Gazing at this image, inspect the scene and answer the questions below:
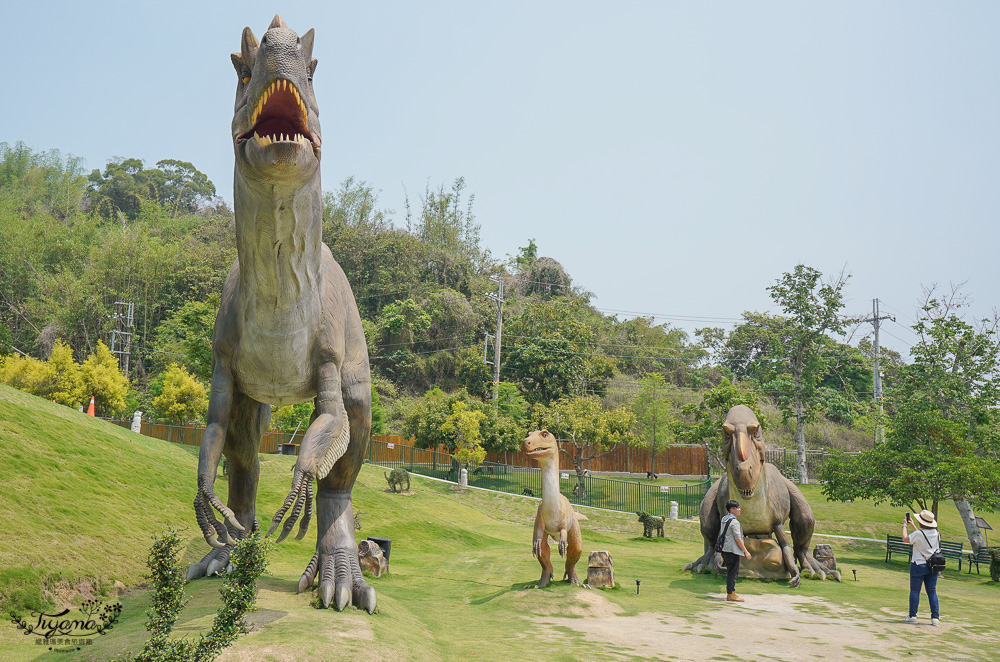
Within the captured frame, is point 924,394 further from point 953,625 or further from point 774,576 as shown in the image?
point 953,625

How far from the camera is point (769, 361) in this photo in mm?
31047

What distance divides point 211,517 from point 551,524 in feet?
14.9

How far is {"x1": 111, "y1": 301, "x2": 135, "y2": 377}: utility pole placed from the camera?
37250 mm

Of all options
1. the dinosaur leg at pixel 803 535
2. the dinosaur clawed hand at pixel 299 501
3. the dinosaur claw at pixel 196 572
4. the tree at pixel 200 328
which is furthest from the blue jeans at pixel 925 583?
the tree at pixel 200 328

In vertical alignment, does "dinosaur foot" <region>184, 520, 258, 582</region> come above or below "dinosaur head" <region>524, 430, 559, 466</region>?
below

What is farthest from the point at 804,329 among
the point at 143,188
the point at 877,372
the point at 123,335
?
the point at 143,188

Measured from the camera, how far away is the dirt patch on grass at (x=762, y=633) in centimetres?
657

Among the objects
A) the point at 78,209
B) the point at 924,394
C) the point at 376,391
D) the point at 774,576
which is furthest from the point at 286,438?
the point at 78,209

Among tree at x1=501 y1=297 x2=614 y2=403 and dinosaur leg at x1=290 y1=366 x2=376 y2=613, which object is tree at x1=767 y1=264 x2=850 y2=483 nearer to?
tree at x1=501 y1=297 x2=614 y2=403

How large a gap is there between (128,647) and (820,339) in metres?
31.4

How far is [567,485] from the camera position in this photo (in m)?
27.9

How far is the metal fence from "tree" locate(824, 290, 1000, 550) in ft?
19.0

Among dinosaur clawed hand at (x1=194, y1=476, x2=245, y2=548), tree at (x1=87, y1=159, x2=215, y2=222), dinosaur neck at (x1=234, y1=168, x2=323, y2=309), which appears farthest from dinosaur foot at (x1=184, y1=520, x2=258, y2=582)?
tree at (x1=87, y1=159, x2=215, y2=222)

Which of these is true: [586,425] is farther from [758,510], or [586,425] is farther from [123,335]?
[123,335]
